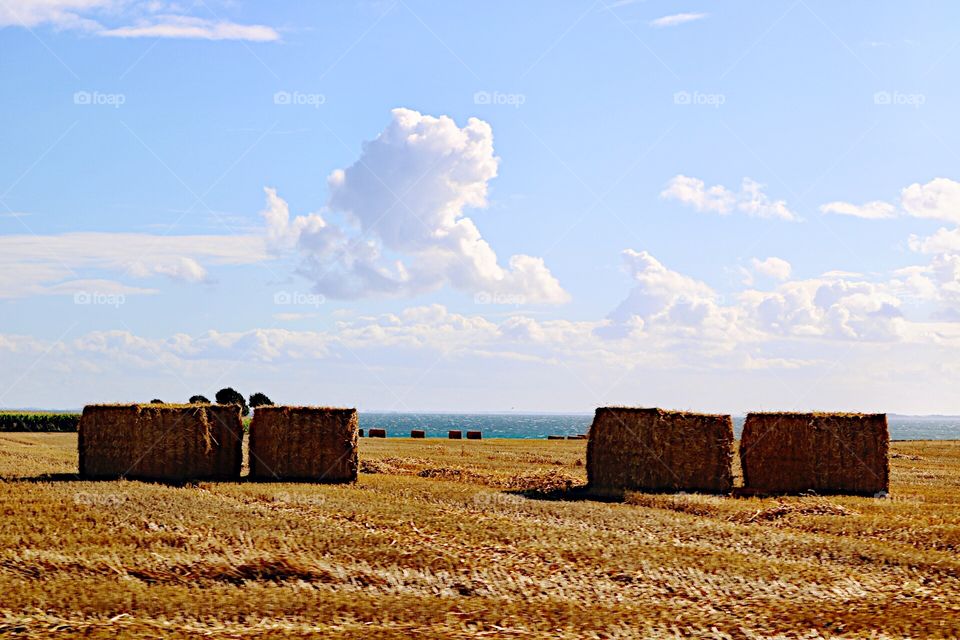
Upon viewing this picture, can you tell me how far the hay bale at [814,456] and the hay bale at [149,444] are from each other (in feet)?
54.0

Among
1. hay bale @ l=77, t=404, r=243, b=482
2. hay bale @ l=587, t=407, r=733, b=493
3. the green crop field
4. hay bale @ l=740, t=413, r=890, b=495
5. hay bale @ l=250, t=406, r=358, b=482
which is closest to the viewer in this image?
hay bale @ l=587, t=407, r=733, b=493

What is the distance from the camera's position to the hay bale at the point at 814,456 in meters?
28.4

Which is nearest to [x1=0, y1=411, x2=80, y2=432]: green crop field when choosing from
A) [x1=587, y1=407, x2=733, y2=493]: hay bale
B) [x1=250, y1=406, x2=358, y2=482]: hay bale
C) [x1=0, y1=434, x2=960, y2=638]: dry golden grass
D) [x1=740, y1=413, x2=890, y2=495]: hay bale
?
[x1=250, y1=406, x2=358, y2=482]: hay bale

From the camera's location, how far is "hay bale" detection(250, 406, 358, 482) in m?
28.8

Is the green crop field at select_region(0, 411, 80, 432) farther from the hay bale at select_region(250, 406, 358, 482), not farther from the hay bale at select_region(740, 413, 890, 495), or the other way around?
the hay bale at select_region(740, 413, 890, 495)

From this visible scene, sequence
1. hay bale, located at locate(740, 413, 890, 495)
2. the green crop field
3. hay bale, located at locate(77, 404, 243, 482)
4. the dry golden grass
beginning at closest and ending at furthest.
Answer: the dry golden grass < hay bale, located at locate(77, 404, 243, 482) < hay bale, located at locate(740, 413, 890, 495) < the green crop field

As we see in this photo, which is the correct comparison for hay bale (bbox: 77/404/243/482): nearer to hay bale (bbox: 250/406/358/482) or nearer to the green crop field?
hay bale (bbox: 250/406/358/482)

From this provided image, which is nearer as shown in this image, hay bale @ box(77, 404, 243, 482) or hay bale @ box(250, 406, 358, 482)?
hay bale @ box(77, 404, 243, 482)

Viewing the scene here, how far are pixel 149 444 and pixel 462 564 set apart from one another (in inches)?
630

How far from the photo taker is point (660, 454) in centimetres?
2748

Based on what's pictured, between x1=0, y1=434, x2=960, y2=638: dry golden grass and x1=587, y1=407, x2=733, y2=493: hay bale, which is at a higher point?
x1=587, y1=407, x2=733, y2=493: hay bale

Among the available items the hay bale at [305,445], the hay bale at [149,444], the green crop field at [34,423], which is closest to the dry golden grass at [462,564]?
the hay bale at [149,444]

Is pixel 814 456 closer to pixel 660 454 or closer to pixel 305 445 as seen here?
pixel 660 454

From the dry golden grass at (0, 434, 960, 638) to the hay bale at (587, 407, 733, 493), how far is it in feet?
7.57
